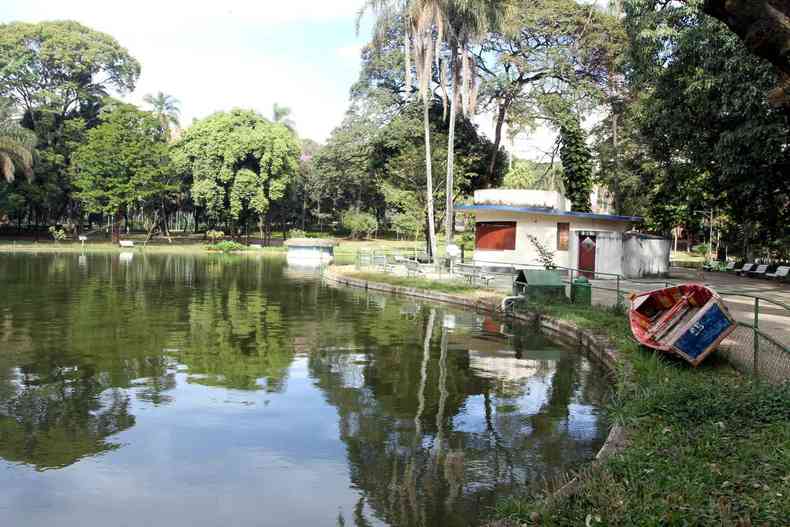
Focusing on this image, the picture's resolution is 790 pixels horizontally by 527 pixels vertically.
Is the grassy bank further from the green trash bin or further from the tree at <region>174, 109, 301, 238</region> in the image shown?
the tree at <region>174, 109, 301, 238</region>

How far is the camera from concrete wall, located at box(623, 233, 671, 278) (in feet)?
97.3

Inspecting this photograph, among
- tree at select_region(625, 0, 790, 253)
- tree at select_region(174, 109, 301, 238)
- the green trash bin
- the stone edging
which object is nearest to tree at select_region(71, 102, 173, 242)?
tree at select_region(174, 109, 301, 238)

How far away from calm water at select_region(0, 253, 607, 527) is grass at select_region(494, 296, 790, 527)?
2.64 feet

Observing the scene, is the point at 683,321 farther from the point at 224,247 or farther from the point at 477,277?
the point at 224,247

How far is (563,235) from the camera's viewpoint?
105ft

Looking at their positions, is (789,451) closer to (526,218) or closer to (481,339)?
(481,339)

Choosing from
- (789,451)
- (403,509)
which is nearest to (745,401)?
(789,451)

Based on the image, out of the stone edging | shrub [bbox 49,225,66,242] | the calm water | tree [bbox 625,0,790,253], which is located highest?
tree [bbox 625,0,790,253]

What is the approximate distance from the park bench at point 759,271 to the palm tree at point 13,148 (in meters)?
49.6

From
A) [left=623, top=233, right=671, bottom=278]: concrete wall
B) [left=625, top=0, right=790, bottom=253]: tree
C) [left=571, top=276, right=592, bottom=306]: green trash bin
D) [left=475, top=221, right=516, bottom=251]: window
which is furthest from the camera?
[left=475, top=221, right=516, bottom=251]: window

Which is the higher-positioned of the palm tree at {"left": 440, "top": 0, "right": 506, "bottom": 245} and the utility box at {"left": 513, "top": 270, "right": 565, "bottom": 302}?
the palm tree at {"left": 440, "top": 0, "right": 506, "bottom": 245}

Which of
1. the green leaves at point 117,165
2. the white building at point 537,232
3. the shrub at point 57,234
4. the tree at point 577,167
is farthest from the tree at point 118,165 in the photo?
the white building at point 537,232

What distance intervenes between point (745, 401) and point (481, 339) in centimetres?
833

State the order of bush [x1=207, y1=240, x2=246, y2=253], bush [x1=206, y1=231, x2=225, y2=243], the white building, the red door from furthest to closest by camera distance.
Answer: bush [x1=206, y1=231, x2=225, y2=243]
bush [x1=207, y1=240, x2=246, y2=253]
the white building
the red door
